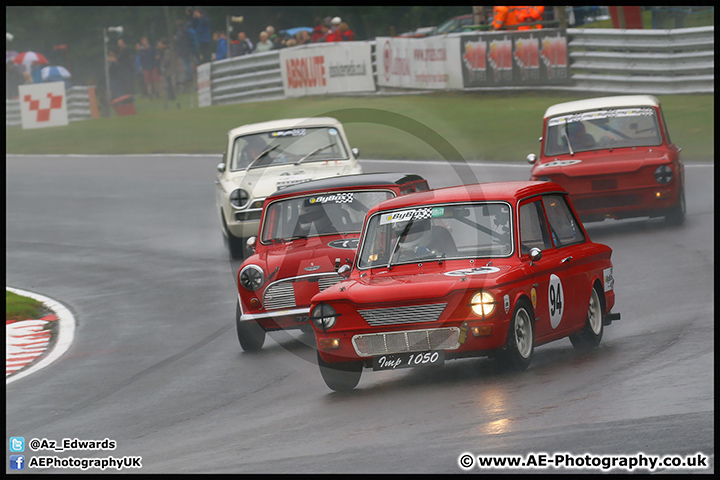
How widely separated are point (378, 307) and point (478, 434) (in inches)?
61.1

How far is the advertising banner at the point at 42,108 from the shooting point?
37.9m

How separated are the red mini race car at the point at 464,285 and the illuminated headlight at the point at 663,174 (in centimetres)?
501

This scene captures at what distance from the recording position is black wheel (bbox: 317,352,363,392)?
8125mm

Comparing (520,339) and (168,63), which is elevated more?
(168,63)

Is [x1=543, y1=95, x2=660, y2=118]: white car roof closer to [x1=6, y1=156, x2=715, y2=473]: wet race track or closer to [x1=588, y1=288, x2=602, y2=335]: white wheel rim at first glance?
[x1=6, y1=156, x2=715, y2=473]: wet race track

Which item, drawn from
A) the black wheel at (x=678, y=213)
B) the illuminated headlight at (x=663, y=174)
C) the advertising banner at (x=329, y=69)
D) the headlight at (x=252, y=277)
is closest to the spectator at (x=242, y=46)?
the advertising banner at (x=329, y=69)

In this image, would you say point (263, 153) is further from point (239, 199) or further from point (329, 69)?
point (329, 69)

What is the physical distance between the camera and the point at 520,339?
8055 mm

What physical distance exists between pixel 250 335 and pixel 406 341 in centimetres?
283

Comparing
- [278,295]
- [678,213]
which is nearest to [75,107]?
[678,213]

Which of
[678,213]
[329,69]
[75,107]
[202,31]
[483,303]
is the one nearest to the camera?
[483,303]

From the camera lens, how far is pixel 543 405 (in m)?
7.12

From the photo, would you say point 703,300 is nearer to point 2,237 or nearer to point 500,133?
point 2,237

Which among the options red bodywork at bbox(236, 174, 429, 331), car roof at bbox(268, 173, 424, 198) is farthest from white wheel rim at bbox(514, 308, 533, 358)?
car roof at bbox(268, 173, 424, 198)
